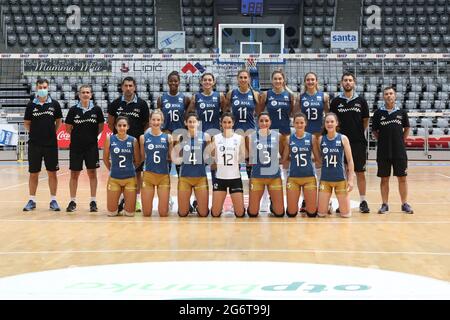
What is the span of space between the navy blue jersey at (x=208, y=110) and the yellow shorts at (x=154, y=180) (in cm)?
79

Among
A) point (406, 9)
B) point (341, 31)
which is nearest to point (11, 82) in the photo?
point (341, 31)

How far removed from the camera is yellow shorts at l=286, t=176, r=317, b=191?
6.57m

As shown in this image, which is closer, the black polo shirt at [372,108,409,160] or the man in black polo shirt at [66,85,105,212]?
the black polo shirt at [372,108,409,160]

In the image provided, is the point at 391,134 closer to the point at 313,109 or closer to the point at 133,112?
the point at 313,109

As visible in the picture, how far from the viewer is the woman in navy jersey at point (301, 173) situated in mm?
6568

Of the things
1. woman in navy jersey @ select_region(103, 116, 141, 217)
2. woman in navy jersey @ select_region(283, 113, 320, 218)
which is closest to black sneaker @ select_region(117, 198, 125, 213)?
woman in navy jersey @ select_region(103, 116, 141, 217)

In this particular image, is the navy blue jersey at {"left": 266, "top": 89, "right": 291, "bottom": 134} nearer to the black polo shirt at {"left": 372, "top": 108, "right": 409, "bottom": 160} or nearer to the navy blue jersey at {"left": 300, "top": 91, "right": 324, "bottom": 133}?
the navy blue jersey at {"left": 300, "top": 91, "right": 324, "bottom": 133}

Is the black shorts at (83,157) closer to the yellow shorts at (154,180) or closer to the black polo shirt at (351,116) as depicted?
the yellow shorts at (154,180)

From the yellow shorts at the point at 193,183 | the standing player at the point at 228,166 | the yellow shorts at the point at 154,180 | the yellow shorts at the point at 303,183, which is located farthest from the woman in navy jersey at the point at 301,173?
the yellow shorts at the point at 154,180

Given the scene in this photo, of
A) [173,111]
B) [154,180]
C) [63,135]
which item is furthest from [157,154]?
[63,135]

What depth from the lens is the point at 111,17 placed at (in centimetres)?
2506

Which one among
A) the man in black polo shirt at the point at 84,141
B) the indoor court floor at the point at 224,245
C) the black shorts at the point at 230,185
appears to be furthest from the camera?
the man in black polo shirt at the point at 84,141

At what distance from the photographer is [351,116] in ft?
22.8
